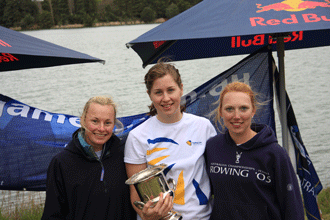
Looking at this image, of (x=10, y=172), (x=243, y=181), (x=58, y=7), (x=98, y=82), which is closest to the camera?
(x=243, y=181)

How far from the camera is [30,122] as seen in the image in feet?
11.3

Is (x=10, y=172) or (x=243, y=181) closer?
(x=243, y=181)

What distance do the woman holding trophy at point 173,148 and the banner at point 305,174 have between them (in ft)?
4.66

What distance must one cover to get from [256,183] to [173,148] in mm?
550

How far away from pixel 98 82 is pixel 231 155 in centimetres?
1560

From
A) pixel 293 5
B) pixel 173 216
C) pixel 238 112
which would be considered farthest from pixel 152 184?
pixel 293 5

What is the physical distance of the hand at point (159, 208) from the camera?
200 cm

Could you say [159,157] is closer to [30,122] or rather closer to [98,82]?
[30,122]

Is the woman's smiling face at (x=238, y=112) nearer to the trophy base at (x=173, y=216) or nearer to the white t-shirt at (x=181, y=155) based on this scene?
the white t-shirt at (x=181, y=155)

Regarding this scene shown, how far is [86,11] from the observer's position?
6431 cm

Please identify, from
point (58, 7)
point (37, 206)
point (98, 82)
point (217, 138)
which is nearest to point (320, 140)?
point (37, 206)

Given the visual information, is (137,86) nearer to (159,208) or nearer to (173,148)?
(173,148)

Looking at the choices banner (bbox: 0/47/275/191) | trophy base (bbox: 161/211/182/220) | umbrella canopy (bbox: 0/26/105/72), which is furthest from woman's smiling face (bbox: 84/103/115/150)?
umbrella canopy (bbox: 0/26/105/72)

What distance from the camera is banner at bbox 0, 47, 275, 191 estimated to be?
3408mm
